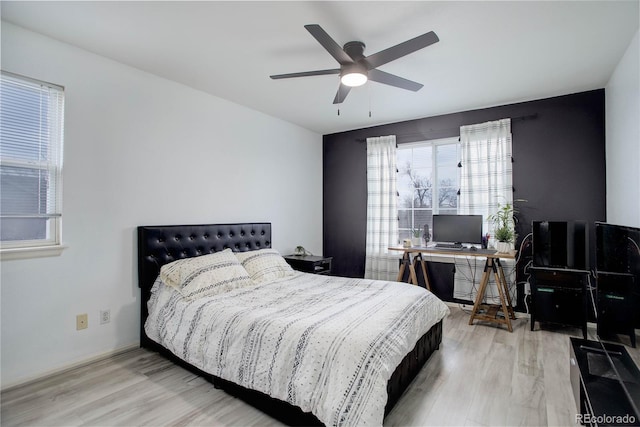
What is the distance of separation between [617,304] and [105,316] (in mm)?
3585

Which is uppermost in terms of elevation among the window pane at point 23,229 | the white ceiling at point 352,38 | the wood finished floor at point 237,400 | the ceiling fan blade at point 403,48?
the white ceiling at point 352,38

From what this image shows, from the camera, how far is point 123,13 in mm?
2078

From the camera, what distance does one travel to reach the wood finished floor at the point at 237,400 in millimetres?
1863

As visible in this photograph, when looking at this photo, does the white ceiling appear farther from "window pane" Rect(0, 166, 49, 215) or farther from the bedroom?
"window pane" Rect(0, 166, 49, 215)

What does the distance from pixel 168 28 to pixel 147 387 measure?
2.60m

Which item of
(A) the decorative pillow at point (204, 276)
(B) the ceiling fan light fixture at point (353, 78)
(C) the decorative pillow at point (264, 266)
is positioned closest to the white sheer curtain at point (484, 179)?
(B) the ceiling fan light fixture at point (353, 78)

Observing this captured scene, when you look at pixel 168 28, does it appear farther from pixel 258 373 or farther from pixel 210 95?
pixel 258 373

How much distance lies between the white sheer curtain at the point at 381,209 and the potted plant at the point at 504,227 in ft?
4.29

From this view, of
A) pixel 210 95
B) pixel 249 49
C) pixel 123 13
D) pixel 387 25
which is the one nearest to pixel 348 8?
pixel 387 25

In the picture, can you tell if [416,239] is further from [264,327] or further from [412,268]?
[264,327]

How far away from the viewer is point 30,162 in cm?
232

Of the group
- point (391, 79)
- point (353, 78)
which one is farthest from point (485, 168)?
point (353, 78)

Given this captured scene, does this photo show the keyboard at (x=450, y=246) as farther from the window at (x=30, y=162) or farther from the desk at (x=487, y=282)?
the window at (x=30, y=162)

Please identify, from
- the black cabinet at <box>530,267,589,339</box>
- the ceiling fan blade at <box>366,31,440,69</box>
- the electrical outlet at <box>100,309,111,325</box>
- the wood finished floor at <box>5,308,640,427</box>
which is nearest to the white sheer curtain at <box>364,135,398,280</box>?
the black cabinet at <box>530,267,589,339</box>
